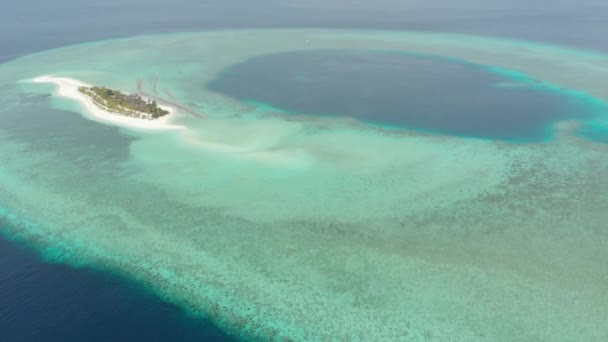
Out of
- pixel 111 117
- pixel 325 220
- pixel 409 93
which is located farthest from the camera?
pixel 409 93

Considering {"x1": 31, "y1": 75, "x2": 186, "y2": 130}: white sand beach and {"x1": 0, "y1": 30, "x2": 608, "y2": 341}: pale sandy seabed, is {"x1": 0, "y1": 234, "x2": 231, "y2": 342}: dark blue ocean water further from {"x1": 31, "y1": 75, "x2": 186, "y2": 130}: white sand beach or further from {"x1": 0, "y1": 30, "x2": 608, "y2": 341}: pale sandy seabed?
{"x1": 31, "y1": 75, "x2": 186, "y2": 130}: white sand beach

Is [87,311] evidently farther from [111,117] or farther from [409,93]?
[409,93]

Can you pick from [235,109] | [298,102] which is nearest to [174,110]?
[235,109]

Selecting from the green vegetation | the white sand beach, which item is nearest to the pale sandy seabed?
the white sand beach

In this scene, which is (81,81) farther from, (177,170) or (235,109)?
(177,170)

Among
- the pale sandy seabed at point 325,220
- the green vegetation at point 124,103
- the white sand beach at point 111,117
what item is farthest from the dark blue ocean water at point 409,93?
the white sand beach at point 111,117

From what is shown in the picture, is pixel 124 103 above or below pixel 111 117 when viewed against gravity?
above

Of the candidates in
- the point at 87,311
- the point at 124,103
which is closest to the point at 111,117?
the point at 124,103
